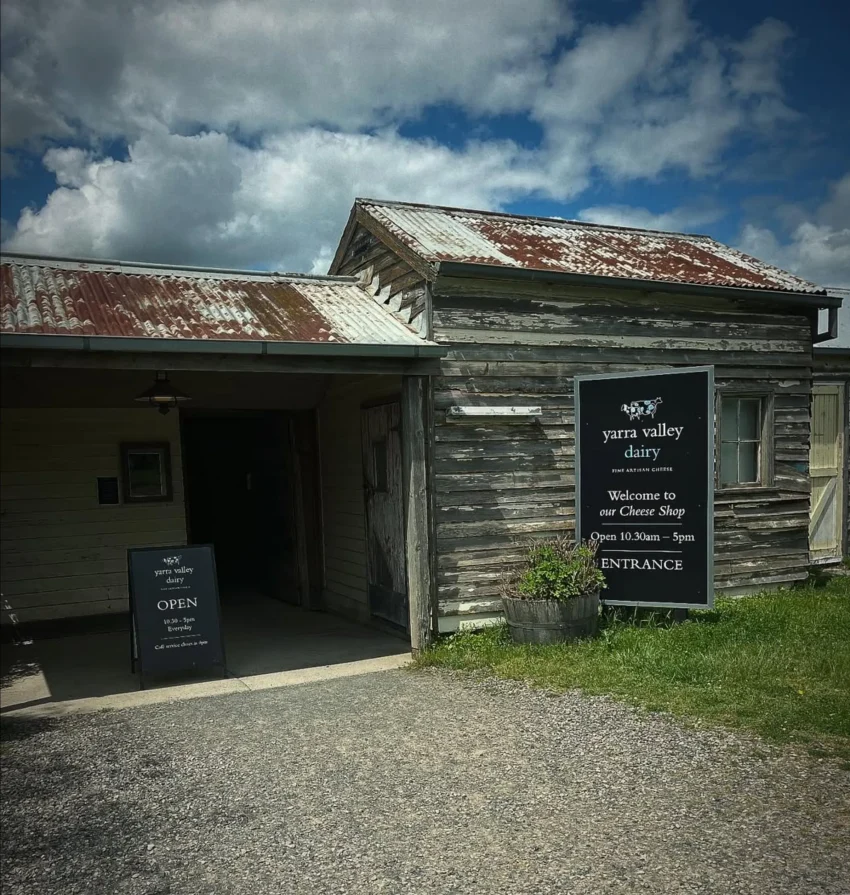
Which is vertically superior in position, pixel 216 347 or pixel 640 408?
pixel 216 347

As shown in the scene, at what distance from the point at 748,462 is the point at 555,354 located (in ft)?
9.64

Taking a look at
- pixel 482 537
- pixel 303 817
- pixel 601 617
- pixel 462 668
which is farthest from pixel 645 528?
pixel 303 817

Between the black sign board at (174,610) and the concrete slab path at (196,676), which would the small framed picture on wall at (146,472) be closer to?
the concrete slab path at (196,676)

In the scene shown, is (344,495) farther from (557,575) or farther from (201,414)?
(557,575)

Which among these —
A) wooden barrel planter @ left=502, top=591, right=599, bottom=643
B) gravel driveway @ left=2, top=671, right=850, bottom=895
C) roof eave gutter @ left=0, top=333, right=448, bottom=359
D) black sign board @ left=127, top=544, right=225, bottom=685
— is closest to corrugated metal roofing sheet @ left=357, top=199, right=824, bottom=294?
roof eave gutter @ left=0, top=333, right=448, bottom=359

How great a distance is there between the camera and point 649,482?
7.31 metres

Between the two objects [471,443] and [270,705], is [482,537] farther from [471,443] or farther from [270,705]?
[270,705]

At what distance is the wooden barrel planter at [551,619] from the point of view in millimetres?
6832

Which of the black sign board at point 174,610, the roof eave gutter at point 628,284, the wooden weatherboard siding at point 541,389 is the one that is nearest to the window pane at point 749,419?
the wooden weatherboard siding at point 541,389

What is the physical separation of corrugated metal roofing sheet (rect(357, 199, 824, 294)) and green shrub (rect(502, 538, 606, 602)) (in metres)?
2.55

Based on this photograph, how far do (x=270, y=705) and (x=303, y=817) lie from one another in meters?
1.98

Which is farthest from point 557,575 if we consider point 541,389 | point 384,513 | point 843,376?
point 843,376

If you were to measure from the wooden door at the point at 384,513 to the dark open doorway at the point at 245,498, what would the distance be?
1.96 meters

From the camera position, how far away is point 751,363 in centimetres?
888
